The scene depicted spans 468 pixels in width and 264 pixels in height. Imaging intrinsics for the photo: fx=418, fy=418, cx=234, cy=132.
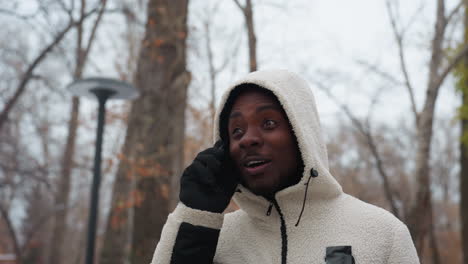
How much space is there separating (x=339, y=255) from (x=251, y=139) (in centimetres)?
54

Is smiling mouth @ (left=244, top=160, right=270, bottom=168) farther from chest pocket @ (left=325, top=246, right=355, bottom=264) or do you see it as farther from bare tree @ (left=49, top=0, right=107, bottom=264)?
bare tree @ (left=49, top=0, right=107, bottom=264)

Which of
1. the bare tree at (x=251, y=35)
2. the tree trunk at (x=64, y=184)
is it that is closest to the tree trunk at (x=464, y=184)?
the bare tree at (x=251, y=35)

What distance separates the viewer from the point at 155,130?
5.28 m

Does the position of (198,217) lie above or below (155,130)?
below

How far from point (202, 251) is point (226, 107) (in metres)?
0.69

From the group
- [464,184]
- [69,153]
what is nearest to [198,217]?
[464,184]

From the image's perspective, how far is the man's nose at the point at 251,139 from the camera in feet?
5.40

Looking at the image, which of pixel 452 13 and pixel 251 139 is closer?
pixel 251 139

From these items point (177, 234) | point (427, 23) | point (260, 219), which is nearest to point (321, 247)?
point (260, 219)

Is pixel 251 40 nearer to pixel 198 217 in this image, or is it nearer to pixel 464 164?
pixel 198 217

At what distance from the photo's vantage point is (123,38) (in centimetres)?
1454

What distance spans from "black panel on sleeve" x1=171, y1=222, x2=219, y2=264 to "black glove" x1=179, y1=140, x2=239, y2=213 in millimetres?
84

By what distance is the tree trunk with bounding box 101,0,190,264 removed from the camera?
494cm

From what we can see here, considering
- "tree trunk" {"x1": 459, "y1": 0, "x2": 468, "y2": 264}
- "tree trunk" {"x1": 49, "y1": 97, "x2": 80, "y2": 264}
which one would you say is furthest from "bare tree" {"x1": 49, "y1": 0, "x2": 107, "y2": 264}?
"tree trunk" {"x1": 459, "y1": 0, "x2": 468, "y2": 264}
